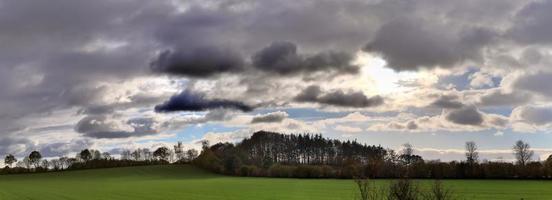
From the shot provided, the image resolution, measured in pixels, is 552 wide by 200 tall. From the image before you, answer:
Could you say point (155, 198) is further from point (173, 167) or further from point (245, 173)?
point (173, 167)

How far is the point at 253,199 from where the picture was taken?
5900 centimetres

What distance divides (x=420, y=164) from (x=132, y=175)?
8286 cm

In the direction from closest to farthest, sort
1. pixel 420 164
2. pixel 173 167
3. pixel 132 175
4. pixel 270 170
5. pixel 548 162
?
pixel 548 162 → pixel 420 164 → pixel 270 170 → pixel 132 175 → pixel 173 167

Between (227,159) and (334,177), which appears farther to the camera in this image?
(227,159)

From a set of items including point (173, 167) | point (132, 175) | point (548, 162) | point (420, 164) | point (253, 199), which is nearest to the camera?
point (253, 199)

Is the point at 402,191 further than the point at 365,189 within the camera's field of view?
No

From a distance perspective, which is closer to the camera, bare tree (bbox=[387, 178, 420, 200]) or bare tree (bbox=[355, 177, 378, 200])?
bare tree (bbox=[387, 178, 420, 200])

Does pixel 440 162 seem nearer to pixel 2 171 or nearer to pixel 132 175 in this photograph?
pixel 132 175

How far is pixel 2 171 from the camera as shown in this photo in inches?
7372

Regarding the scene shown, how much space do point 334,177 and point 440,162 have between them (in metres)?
24.6

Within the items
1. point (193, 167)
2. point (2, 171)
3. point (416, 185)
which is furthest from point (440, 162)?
point (2, 171)

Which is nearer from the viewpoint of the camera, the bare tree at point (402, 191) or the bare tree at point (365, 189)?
the bare tree at point (402, 191)

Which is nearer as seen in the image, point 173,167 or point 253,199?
point 253,199

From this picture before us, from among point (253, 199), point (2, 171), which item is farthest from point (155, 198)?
point (2, 171)
